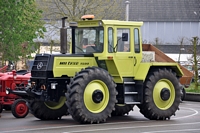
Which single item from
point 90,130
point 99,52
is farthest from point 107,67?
point 90,130

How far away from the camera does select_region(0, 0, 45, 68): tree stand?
31.3 meters

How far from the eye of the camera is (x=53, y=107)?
56.7ft

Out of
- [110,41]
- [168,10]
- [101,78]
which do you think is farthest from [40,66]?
[168,10]

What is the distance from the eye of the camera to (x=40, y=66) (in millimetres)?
16672

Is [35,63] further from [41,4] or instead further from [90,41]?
[41,4]

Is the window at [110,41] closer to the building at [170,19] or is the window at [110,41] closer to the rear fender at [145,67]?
the rear fender at [145,67]

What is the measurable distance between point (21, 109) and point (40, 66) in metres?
2.70

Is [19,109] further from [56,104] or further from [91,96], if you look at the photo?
[91,96]

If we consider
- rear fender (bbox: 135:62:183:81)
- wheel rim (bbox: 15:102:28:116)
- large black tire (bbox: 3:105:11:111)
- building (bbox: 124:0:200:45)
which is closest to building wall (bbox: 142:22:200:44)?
building (bbox: 124:0:200:45)

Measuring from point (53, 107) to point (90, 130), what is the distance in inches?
124

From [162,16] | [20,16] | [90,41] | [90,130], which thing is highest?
[162,16]

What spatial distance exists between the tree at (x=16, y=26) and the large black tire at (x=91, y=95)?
15.6 metres

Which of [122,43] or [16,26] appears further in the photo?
[16,26]

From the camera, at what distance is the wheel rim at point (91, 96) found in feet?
52.3
